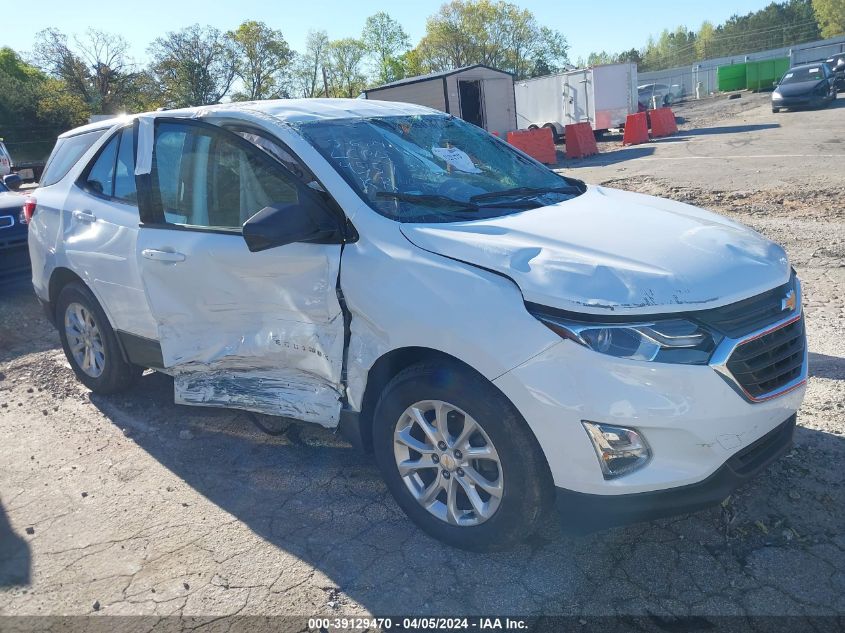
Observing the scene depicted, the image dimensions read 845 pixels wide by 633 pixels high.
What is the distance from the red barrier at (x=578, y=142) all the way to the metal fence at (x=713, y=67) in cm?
2721

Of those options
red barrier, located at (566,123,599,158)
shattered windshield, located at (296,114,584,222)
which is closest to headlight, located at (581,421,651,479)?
shattered windshield, located at (296,114,584,222)

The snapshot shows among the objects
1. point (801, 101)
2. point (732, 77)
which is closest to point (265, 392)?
point (801, 101)

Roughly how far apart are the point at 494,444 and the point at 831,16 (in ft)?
330

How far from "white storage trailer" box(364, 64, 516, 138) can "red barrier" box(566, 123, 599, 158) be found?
14.5 feet

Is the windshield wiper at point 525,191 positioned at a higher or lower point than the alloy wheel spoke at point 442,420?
higher

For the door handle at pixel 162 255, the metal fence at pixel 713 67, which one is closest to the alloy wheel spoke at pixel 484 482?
the door handle at pixel 162 255

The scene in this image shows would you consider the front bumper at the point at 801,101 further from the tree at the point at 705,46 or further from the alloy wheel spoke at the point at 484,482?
the tree at the point at 705,46

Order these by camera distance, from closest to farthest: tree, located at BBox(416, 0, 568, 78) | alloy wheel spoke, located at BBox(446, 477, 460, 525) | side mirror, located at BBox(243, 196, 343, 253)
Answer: alloy wheel spoke, located at BBox(446, 477, 460, 525) → side mirror, located at BBox(243, 196, 343, 253) → tree, located at BBox(416, 0, 568, 78)

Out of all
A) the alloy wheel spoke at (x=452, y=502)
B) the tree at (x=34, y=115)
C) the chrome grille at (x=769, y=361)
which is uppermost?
the tree at (x=34, y=115)

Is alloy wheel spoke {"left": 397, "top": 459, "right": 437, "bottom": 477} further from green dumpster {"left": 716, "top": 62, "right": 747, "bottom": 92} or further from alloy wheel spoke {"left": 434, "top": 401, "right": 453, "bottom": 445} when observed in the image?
green dumpster {"left": 716, "top": 62, "right": 747, "bottom": 92}

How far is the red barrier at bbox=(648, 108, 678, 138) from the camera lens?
78.5 ft

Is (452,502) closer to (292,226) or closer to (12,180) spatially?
(292,226)

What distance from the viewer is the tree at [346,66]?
8088 cm

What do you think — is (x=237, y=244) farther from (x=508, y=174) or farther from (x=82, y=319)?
(x=82, y=319)
